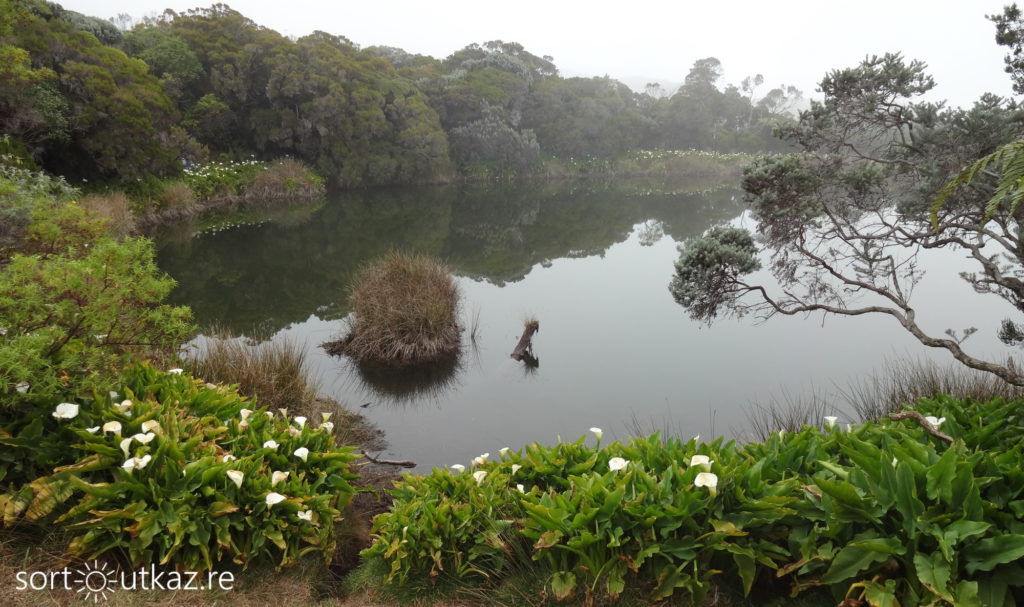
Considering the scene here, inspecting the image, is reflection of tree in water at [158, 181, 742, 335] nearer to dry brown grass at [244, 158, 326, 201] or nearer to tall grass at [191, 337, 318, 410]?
dry brown grass at [244, 158, 326, 201]

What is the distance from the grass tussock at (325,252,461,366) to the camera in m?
8.66

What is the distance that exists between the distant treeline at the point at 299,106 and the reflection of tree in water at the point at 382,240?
3.46 m

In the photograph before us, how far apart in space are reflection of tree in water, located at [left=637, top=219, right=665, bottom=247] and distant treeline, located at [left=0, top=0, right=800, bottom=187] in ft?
19.1

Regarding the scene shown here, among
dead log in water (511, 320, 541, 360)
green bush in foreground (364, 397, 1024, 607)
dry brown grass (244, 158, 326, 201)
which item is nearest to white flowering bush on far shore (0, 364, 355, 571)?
green bush in foreground (364, 397, 1024, 607)

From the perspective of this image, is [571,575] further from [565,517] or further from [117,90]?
[117,90]

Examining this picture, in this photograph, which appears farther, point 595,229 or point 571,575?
point 595,229

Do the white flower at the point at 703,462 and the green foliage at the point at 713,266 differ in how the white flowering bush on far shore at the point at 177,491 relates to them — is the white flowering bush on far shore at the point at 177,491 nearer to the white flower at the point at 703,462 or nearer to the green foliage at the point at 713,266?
the white flower at the point at 703,462

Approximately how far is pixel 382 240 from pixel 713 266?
13356mm

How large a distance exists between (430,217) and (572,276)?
9.70m

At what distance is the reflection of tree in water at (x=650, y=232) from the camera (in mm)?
19453

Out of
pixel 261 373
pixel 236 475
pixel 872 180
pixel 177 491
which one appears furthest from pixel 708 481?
pixel 261 373

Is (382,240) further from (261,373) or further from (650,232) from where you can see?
(261,373)

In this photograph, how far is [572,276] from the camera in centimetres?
1483

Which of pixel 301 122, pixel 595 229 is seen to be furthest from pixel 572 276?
pixel 301 122
